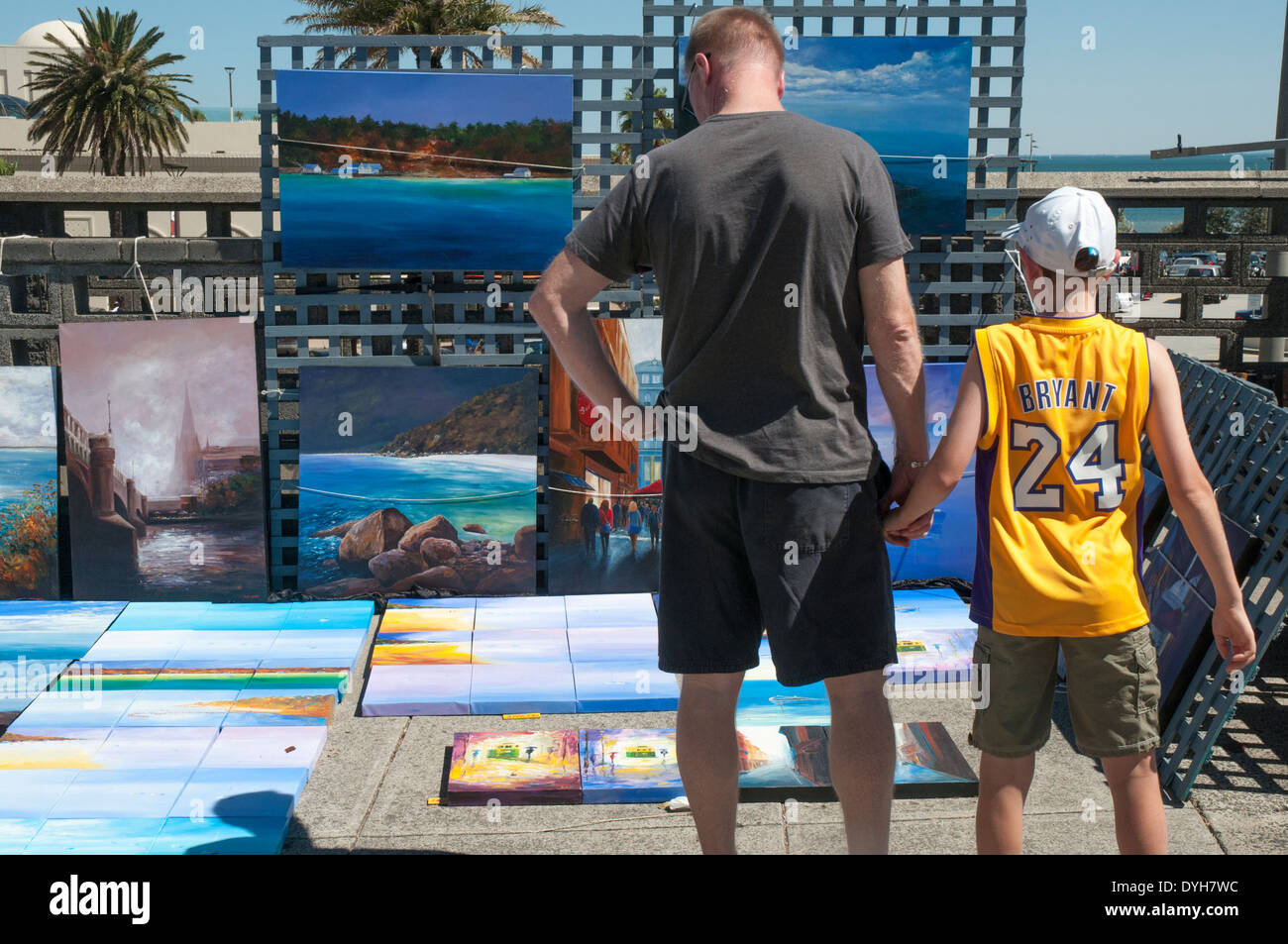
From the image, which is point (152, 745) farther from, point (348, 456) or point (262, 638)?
point (348, 456)

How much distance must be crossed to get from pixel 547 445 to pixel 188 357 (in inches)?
78.3

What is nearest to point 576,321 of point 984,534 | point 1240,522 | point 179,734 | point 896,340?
point 896,340

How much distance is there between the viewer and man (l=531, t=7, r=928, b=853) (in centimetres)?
271

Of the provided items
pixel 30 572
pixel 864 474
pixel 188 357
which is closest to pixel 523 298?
pixel 188 357

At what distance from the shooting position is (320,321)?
6926 millimetres

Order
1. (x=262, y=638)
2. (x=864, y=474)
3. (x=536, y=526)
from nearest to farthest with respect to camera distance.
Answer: (x=864, y=474) < (x=262, y=638) < (x=536, y=526)

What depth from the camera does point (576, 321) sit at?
2951 mm

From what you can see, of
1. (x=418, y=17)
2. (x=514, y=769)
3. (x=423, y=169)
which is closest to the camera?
(x=514, y=769)

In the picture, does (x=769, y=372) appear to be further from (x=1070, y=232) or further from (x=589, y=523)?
(x=589, y=523)

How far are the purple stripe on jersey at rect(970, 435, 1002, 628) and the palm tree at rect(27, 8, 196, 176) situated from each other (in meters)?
42.6

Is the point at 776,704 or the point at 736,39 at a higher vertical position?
the point at 736,39

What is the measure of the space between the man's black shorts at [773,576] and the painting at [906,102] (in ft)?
13.8

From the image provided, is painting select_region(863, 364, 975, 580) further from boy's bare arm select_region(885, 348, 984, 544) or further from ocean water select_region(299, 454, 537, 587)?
boy's bare arm select_region(885, 348, 984, 544)

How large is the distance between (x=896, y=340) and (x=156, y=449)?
4.97 m
